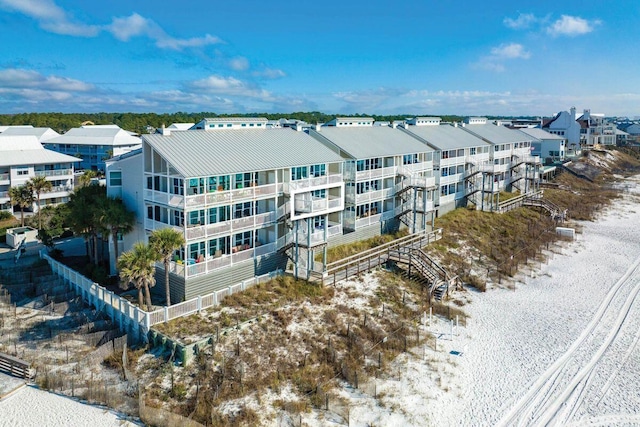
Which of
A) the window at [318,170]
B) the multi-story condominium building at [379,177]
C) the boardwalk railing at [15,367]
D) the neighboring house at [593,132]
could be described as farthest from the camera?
the neighboring house at [593,132]

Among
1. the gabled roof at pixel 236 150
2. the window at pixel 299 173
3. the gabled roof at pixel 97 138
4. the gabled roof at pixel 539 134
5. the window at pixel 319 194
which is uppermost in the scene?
the gabled roof at pixel 539 134

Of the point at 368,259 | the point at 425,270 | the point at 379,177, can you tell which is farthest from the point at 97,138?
the point at 425,270

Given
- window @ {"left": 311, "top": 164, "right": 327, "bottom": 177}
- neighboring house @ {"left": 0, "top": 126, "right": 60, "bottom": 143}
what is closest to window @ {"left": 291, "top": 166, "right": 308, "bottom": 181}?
window @ {"left": 311, "top": 164, "right": 327, "bottom": 177}

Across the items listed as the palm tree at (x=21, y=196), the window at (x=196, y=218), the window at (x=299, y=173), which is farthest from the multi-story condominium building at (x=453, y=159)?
the palm tree at (x=21, y=196)

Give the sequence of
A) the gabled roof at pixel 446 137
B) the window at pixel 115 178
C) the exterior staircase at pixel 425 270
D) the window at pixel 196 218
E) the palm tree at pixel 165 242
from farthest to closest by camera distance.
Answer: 1. the gabled roof at pixel 446 137
2. the exterior staircase at pixel 425 270
3. the window at pixel 115 178
4. the window at pixel 196 218
5. the palm tree at pixel 165 242

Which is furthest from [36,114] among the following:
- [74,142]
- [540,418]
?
[540,418]

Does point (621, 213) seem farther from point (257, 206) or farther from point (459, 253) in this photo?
point (257, 206)

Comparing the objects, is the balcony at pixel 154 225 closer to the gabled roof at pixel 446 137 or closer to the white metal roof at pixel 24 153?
the gabled roof at pixel 446 137

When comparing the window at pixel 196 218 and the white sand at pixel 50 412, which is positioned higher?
the window at pixel 196 218
